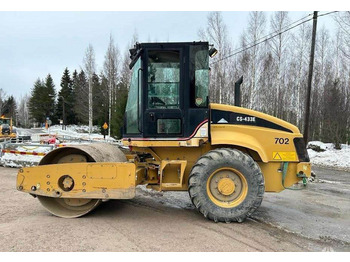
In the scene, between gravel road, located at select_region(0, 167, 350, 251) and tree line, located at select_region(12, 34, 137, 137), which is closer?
gravel road, located at select_region(0, 167, 350, 251)

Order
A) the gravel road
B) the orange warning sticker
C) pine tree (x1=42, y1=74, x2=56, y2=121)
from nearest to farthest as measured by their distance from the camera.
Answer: the gravel road → the orange warning sticker → pine tree (x1=42, y1=74, x2=56, y2=121)

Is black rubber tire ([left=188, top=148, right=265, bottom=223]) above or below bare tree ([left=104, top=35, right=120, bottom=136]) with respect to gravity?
below

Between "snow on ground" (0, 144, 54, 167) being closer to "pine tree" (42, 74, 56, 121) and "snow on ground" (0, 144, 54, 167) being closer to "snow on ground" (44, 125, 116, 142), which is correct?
"snow on ground" (44, 125, 116, 142)

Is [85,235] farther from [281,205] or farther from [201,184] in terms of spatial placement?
[281,205]

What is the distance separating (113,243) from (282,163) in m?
3.05

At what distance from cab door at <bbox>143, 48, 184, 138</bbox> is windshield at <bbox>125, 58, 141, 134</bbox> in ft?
0.55

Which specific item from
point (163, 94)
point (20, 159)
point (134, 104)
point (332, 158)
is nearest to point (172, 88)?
point (163, 94)

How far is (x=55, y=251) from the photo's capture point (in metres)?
3.46

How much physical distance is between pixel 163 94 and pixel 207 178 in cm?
154

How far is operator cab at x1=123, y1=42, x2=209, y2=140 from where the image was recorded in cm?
475

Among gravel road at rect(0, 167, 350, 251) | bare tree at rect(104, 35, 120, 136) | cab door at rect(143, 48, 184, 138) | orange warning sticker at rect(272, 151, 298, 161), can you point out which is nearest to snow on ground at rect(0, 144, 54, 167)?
gravel road at rect(0, 167, 350, 251)

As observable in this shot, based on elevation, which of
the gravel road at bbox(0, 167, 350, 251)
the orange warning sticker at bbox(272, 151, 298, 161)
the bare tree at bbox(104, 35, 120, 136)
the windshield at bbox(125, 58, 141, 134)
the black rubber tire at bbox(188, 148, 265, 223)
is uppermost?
the bare tree at bbox(104, 35, 120, 136)

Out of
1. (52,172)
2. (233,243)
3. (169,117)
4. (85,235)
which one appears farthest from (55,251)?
(169,117)

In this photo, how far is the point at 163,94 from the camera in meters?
4.82
